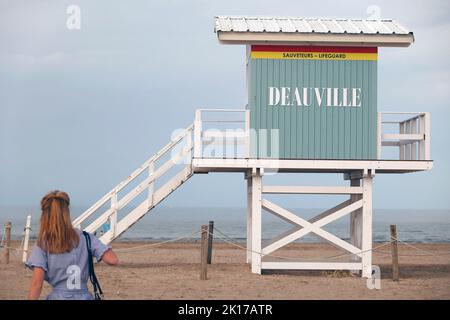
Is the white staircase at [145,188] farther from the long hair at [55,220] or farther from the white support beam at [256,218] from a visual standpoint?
the long hair at [55,220]

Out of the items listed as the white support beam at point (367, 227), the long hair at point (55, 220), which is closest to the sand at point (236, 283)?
the white support beam at point (367, 227)

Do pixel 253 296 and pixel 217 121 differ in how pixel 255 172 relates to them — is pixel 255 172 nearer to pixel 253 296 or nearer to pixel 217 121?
pixel 217 121

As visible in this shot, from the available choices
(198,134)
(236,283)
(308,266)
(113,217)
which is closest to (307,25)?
(198,134)

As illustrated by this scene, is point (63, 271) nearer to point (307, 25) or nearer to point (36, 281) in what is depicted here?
point (36, 281)

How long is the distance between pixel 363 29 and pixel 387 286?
Result: 6.13 m

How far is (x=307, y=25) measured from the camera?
2019 centimetres

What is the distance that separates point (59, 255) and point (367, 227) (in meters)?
13.2

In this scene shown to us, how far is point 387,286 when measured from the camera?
1858 centimetres

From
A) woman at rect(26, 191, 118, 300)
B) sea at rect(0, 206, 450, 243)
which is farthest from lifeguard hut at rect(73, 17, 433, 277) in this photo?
woman at rect(26, 191, 118, 300)

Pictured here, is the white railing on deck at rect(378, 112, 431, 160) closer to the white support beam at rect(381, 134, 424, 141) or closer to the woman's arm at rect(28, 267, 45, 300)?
the white support beam at rect(381, 134, 424, 141)

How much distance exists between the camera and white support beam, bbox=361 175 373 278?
65.7 feet

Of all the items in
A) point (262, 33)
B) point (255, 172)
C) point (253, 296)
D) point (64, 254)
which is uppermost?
point (262, 33)

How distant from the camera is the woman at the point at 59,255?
7750 millimetres
